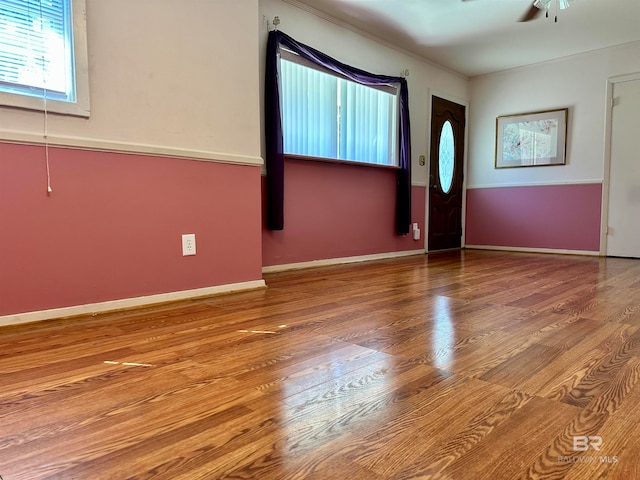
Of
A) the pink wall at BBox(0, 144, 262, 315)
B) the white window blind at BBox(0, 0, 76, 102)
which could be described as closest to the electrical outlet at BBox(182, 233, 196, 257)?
the pink wall at BBox(0, 144, 262, 315)

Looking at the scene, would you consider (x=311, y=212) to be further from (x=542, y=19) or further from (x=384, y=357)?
(x=542, y=19)

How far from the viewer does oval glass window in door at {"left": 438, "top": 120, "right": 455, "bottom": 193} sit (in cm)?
476

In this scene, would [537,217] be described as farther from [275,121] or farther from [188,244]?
[188,244]

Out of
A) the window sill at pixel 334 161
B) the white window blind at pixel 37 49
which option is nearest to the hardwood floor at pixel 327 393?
the white window blind at pixel 37 49

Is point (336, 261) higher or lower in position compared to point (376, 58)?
lower

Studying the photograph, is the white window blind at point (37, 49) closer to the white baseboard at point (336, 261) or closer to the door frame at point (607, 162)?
the white baseboard at point (336, 261)

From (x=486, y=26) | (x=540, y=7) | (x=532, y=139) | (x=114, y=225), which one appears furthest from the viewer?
(x=532, y=139)

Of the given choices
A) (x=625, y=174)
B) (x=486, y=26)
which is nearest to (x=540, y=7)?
(x=486, y=26)

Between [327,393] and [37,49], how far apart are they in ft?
5.98

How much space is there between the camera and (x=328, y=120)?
3.43 metres

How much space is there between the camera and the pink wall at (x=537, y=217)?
429 centimetres

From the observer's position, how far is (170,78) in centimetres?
208

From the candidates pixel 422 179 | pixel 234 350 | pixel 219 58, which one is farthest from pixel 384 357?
pixel 422 179

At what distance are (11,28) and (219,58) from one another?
0.93 m
